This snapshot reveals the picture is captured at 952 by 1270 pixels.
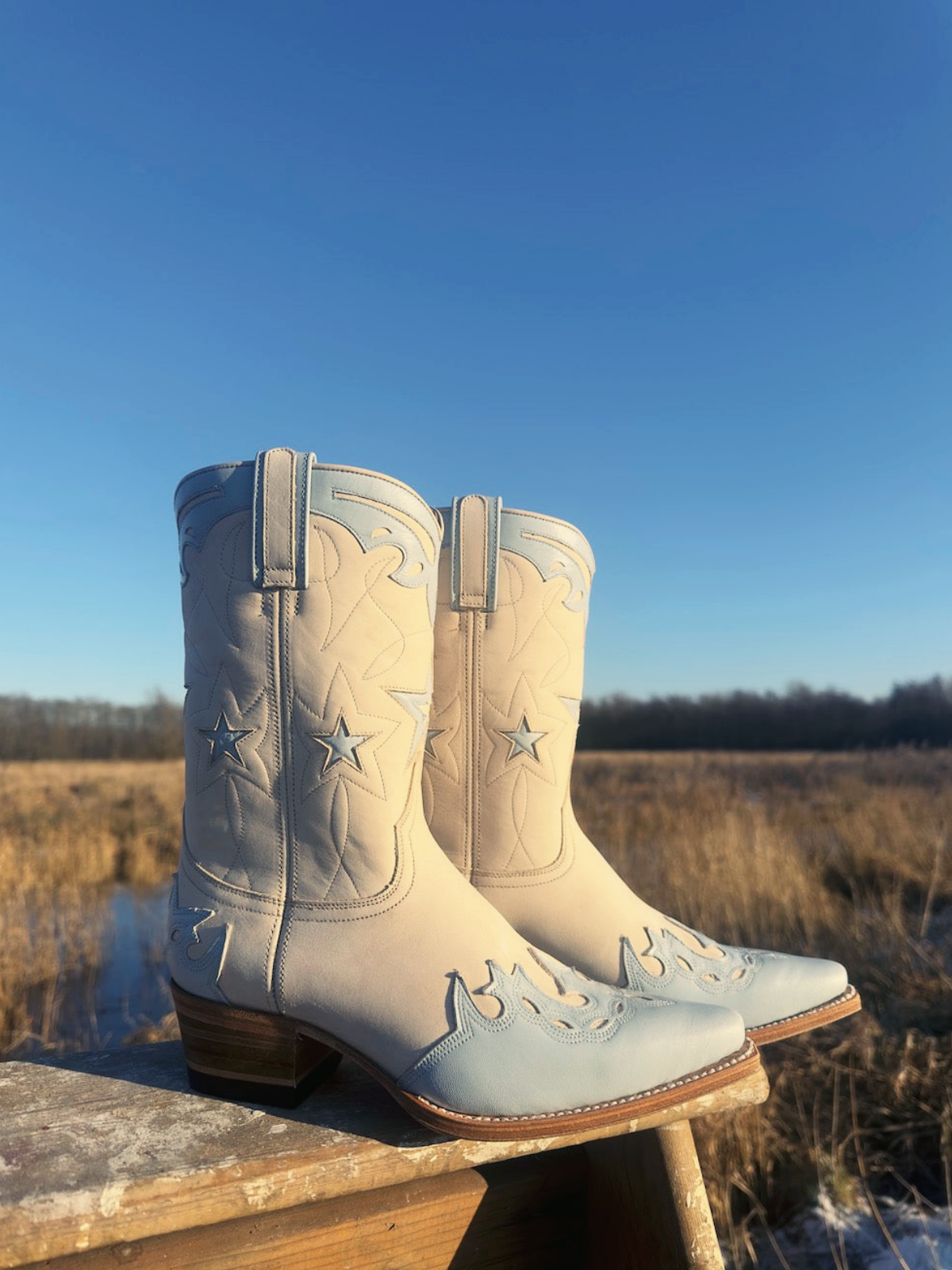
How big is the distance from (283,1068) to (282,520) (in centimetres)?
67

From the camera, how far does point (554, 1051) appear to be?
966 millimetres

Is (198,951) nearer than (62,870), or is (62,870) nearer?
(198,951)

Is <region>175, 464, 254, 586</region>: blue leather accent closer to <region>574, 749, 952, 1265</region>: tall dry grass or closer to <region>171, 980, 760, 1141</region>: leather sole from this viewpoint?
<region>171, 980, 760, 1141</region>: leather sole

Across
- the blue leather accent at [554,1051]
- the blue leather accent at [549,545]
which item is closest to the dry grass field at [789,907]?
the blue leather accent at [554,1051]

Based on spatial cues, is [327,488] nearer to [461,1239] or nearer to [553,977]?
[553,977]

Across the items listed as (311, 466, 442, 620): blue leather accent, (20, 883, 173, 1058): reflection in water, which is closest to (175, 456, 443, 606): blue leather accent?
(311, 466, 442, 620): blue leather accent

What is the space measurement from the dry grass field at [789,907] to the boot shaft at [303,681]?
2.22m

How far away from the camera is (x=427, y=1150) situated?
921 mm

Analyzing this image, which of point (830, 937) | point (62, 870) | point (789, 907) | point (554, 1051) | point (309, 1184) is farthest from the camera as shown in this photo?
point (62, 870)

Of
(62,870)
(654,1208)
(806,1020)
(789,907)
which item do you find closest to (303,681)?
(654,1208)

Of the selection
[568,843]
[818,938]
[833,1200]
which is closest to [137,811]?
[818,938]

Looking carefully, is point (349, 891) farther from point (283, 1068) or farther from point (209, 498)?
point (209, 498)

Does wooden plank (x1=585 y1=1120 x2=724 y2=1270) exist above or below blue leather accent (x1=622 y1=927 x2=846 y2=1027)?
below

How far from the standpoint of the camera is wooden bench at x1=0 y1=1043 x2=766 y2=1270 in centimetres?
82
